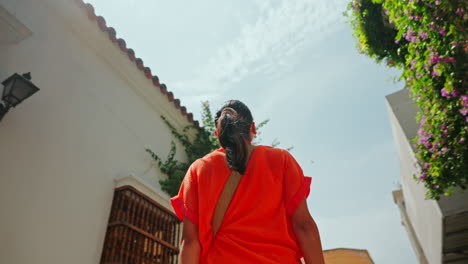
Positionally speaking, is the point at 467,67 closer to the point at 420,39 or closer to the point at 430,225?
the point at 420,39

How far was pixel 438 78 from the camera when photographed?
4230 mm

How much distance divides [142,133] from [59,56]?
174 centimetres

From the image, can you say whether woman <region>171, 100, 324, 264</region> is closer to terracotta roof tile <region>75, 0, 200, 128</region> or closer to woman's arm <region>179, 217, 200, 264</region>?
woman's arm <region>179, 217, 200, 264</region>

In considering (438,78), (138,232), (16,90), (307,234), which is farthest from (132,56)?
(307,234)

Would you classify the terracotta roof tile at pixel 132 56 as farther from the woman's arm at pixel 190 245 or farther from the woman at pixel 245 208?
the woman's arm at pixel 190 245

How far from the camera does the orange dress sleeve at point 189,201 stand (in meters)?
1.50

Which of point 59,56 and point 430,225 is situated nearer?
point 59,56

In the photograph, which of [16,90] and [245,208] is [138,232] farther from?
[245,208]

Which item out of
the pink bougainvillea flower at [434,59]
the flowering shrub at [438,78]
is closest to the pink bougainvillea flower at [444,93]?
the flowering shrub at [438,78]

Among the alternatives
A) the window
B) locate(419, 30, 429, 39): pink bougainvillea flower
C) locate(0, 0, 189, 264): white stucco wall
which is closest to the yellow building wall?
the window

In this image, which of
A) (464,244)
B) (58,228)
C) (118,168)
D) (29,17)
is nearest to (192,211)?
(58,228)

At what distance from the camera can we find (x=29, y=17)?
381 cm

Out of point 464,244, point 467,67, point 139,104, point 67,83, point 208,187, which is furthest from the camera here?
point 464,244

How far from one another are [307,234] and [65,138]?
341cm
